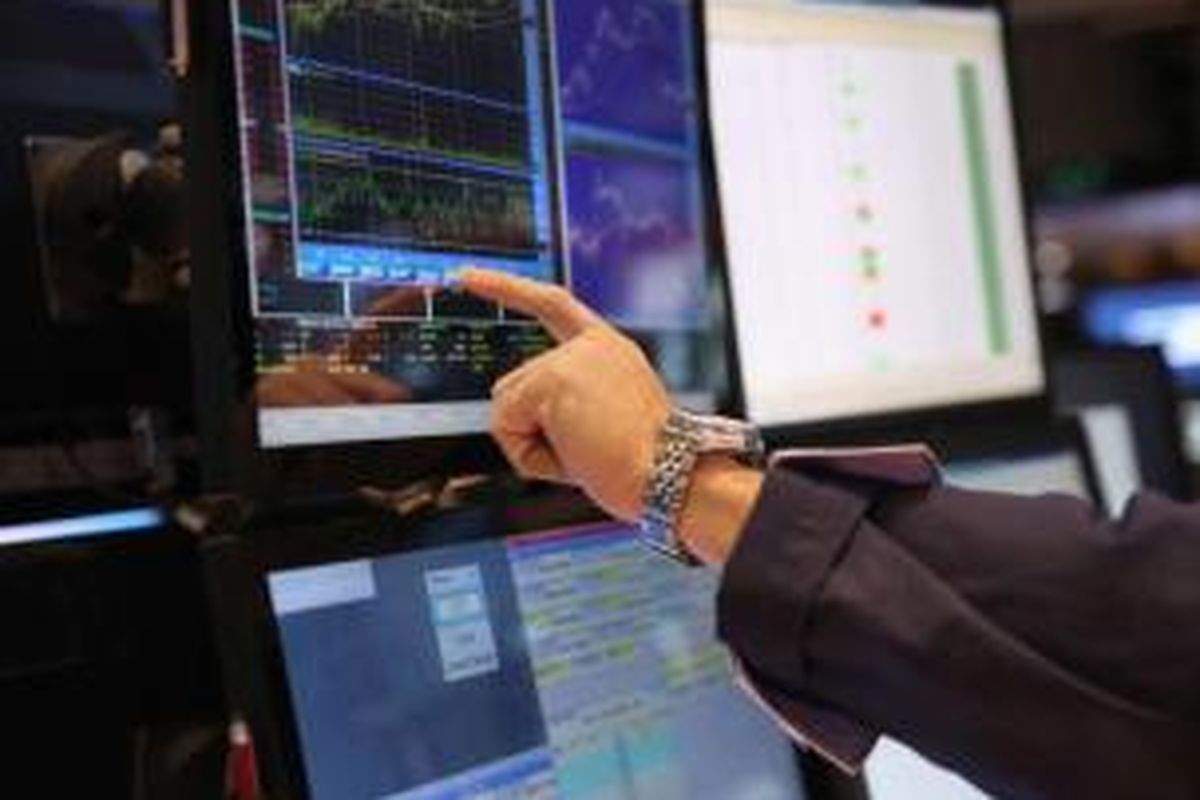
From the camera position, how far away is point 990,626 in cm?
76

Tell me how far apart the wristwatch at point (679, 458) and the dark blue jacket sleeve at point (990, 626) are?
0.18ft

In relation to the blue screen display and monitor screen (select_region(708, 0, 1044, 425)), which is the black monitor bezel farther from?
the blue screen display

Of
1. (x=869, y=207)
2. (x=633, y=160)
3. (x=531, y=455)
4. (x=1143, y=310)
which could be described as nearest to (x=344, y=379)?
(x=531, y=455)

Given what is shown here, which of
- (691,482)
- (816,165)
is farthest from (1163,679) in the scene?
(816,165)

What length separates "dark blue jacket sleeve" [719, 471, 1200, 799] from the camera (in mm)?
740

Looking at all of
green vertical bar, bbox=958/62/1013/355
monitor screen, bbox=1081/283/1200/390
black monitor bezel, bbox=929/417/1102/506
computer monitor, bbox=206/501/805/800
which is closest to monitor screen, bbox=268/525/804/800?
computer monitor, bbox=206/501/805/800

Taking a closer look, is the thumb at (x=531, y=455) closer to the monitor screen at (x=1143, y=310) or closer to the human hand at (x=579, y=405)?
the human hand at (x=579, y=405)

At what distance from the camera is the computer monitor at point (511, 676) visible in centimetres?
81

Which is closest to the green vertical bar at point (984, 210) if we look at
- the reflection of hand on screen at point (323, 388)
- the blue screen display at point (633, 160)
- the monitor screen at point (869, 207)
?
the monitor screen at point (869, 207)

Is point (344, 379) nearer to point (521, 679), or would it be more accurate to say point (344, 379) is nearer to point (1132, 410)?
point (521, 679)

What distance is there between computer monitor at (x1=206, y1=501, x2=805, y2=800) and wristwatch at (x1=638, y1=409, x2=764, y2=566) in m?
0.11

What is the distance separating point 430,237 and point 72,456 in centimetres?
22

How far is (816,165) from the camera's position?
137 cm

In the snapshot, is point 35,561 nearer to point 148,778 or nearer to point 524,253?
point 148,778
